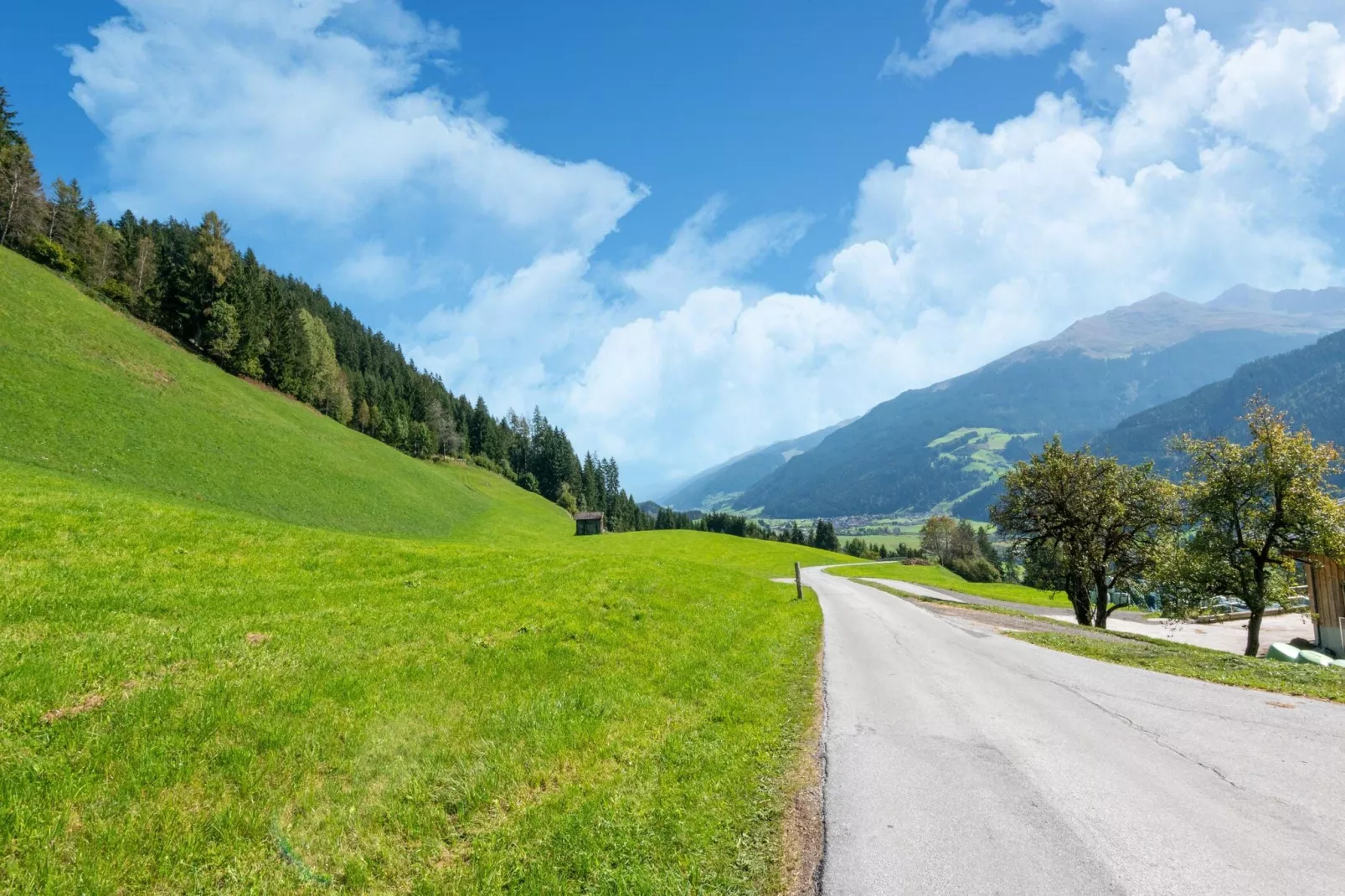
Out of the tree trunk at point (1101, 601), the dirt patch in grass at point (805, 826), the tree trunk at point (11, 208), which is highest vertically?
the tree trunk at point (11, 208)

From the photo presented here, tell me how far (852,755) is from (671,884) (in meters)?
4.48

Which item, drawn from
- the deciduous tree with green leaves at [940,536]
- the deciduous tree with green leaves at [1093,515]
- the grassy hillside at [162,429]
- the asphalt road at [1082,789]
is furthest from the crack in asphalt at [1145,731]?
the deciduous tree with green leaves at [940,536]

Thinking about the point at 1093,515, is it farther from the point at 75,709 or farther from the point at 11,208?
the point at 11,208

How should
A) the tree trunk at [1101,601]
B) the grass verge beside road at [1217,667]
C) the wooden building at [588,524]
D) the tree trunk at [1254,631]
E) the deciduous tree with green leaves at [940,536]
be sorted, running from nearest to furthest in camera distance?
the grass verge beside road at [1217,667]
the tree trunk at [1254,631]
the tree trunk at [1101,601]
the wooden building at [588,524]
the deciduous tree with green leaves at [940,536]

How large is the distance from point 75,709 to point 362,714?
3.38 m

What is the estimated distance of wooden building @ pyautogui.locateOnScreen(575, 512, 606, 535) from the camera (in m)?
91.0

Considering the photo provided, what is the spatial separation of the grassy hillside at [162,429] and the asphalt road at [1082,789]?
123ft

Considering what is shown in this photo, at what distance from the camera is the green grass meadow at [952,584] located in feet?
195

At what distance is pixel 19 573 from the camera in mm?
10914

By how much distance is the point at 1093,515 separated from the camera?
112 ft

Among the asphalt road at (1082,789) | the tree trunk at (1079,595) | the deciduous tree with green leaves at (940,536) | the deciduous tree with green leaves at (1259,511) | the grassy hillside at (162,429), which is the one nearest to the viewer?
the asphalt road at (1082,789)

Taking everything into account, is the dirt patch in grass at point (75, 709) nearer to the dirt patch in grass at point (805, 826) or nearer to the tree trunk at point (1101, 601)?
the dirt patch in grass at point (805, 826)

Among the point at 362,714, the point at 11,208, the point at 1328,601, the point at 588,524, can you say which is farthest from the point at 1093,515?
the point at 11,208

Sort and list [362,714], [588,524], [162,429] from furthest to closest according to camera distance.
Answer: [588,524], [162,429], [362,714]
